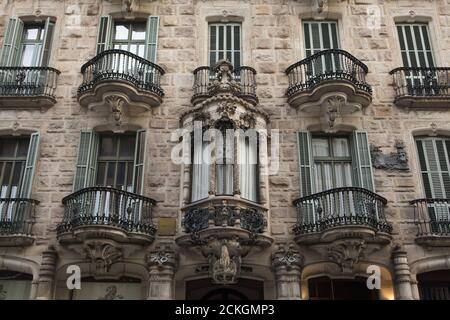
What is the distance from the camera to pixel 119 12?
15.0 metres

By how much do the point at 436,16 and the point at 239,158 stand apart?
8.15 m

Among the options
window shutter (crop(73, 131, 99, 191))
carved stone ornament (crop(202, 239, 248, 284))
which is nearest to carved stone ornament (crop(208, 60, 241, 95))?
window shutter (crop(73, 131, 99, 191))

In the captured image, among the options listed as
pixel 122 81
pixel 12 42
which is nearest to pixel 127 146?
pixel 122 81

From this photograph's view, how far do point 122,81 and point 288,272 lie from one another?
6473 mm

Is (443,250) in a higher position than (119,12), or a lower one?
lower

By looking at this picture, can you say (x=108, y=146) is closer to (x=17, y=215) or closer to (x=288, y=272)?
(x=17, y=215)

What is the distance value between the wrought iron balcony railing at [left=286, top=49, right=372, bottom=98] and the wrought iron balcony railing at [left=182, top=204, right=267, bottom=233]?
382 cm

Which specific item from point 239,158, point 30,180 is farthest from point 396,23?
point 30,180

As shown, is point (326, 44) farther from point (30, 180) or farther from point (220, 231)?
point (30, 180)

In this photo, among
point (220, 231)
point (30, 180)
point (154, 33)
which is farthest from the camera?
point (154, 33)

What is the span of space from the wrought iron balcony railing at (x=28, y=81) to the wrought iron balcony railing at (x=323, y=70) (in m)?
6.80

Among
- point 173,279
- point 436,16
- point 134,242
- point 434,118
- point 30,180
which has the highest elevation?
point 436,16

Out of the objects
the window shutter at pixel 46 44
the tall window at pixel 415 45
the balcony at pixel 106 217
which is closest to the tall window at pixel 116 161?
the balcony at pixel 106 217

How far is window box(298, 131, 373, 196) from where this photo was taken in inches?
497
